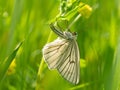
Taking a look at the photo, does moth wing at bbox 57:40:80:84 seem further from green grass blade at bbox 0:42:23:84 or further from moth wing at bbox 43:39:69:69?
green grass blade at bbox 0:42:23:84

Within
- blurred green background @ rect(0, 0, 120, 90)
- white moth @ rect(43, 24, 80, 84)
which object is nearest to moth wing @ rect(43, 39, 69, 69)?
white moth @ rect(43, 24, 80, 84)

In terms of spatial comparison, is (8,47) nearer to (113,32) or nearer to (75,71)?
(75,71)

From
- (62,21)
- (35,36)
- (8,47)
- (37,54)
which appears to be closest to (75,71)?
(62,21)

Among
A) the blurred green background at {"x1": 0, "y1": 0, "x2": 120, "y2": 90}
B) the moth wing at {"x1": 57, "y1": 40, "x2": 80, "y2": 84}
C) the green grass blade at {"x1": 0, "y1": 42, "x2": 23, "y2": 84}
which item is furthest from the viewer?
the blurred green background at {"x1": 0, "y1": 0, "x2": 120, "y2": 90}

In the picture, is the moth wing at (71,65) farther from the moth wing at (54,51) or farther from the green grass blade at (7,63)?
the green grass blade at (7,63)

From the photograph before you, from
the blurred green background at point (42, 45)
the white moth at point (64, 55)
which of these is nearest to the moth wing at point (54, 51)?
the white moth at point (64, 55)

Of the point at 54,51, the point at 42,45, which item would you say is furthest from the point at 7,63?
the point at 42,45

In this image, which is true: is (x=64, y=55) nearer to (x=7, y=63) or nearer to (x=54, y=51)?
(x=54, y=51)
